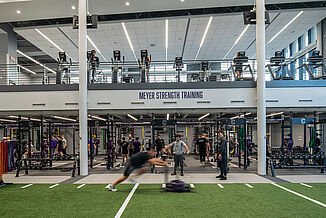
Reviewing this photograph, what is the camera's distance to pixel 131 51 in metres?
20.1

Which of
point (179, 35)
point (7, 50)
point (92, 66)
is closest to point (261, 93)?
point (92, 66)

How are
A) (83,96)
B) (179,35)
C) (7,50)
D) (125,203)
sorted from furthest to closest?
(179,35) < (7,50) < (83,96) < (125,203)

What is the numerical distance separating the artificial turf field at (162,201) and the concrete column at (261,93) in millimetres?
1966

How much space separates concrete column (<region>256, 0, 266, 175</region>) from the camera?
30.8 feet

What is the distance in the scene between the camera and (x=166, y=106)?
34.1 ft

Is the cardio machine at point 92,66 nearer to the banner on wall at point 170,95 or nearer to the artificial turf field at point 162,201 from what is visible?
the banner on wall at point 170,95

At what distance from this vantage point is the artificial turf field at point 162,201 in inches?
195

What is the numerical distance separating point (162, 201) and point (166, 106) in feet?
16.9

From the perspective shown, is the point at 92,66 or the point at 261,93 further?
the point at 92,66

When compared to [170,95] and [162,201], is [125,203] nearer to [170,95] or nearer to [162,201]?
[162,201]

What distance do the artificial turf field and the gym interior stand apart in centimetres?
3

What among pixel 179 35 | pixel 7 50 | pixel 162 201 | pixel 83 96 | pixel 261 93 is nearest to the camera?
pixel 162 201

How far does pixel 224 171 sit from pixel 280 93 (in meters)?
4.44

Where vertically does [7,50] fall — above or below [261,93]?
above
